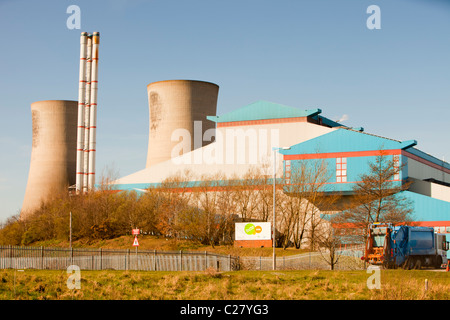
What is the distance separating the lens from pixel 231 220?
168ft

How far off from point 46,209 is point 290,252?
3293 cm

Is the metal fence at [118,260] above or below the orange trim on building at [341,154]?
below

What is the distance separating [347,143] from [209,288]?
114 feet

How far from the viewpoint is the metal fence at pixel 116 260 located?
29562 millimetres

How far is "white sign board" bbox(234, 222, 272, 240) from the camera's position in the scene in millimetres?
45500

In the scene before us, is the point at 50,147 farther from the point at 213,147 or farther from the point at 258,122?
the point at 258,122

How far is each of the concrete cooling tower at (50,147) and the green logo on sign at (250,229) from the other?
36.3 m

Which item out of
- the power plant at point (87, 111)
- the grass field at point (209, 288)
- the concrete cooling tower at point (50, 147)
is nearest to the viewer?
the grass field at point (209, 288)

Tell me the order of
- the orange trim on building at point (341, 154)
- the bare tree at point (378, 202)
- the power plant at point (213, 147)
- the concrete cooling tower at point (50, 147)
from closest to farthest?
the bare tree at point (378, 202)
the orange trim on building at point (341, 154)
the power plant at point (213, 147)
the concrete cooling tower at point (50, 147)

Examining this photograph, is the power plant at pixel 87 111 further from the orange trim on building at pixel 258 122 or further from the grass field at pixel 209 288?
the grass field at pixel 209 288

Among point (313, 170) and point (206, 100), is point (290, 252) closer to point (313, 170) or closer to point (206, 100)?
point (313, 170)

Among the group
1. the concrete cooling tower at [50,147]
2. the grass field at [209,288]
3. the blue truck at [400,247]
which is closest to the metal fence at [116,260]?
the grass field at [209,288]
